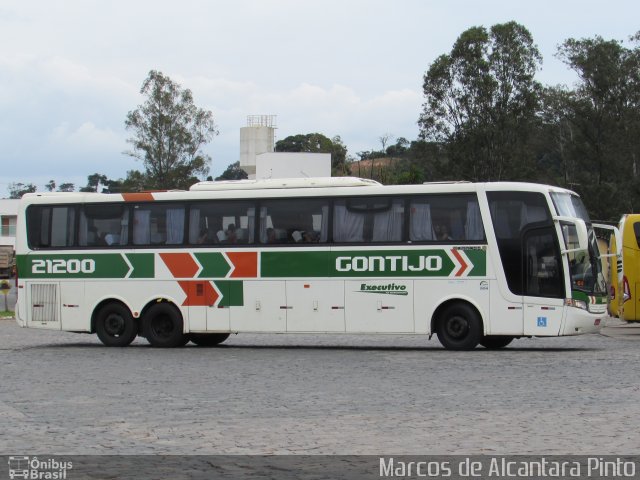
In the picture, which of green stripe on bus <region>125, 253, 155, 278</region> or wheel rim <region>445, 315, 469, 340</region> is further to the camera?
green stripe on bus <region>125, 253, 155, 278</region>

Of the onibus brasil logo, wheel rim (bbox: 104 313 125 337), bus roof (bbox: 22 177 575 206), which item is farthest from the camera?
wheel rim (bbox: 104 313 125 337)

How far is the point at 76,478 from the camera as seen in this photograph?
28.9 ft

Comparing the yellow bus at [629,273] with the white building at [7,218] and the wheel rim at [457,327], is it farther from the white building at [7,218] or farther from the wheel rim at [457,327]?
the white building at [7,218]

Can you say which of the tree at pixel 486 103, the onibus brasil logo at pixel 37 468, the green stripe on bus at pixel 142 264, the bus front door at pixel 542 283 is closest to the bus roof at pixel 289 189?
the bus front door at pixel 542 283

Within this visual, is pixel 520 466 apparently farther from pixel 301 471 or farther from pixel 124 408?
pixel 124 408

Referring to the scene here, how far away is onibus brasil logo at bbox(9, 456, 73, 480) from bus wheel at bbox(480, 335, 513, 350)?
1566cm

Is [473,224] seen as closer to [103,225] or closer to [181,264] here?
[181,264]

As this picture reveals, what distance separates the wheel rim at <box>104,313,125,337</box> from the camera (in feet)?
84.0

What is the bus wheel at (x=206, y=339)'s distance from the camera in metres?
26.7

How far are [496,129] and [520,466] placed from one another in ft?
215

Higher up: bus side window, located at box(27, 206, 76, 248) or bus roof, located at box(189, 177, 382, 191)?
bus roof, located at box(189, 177, 382, 191)

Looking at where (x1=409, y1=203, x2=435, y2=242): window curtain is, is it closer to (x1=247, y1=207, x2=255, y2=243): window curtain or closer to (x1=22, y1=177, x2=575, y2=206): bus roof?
(x1=22, y1=177, x2=575, y2=206): bus roof

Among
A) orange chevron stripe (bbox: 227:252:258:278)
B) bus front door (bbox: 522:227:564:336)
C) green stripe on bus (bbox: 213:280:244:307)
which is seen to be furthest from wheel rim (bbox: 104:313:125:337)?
bus front door (bbox: 522:227:564:336)

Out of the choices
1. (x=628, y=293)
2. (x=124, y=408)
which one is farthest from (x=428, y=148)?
(x=124, y=408)
